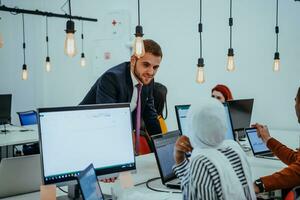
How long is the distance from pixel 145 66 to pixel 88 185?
1222 millimetres

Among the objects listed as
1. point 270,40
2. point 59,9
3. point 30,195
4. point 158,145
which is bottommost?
point 30,195

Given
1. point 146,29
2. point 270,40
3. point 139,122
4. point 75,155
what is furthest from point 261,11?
point 75,155

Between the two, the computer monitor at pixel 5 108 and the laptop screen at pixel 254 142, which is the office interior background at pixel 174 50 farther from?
the laptop screen at pixel 254 142

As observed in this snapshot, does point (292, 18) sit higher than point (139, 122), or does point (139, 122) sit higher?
point (292, 18)

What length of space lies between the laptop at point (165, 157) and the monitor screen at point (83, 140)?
0.14 metres

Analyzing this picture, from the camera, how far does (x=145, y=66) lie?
2.52 meters

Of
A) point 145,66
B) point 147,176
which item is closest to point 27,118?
point 145,66

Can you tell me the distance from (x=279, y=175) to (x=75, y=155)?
3.49 feet

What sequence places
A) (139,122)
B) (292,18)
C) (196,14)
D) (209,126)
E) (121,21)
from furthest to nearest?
(121,21) → (196,14) → (292,18) → (139,122) → (209,126)

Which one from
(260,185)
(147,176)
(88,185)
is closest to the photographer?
(88,185)

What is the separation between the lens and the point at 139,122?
8.61 ft

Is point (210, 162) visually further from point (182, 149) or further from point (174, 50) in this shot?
point (174, 50)

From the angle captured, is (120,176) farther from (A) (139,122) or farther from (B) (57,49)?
(B) (57,49)

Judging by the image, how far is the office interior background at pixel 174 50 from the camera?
15.7 ft
